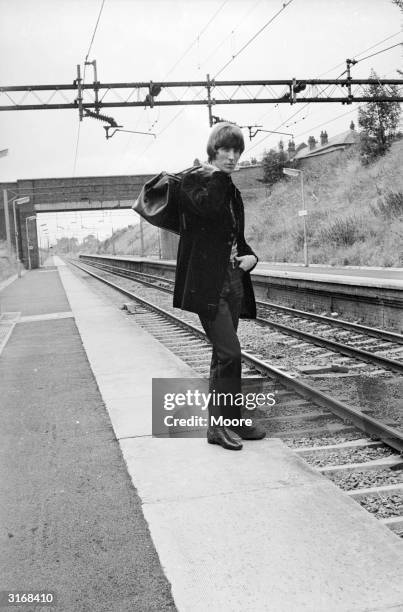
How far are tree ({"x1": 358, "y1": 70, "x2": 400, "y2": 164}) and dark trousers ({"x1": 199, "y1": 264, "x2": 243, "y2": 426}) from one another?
142 ft

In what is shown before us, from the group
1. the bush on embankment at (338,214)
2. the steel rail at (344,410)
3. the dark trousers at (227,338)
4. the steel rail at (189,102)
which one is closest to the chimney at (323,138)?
the bush on embankment at (338,214)

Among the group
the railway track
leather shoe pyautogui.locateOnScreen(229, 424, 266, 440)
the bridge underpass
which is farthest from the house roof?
leather shoe pyautogui.locateOnScreen(229, 424, 266, 440)

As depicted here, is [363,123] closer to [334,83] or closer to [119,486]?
[334,83]

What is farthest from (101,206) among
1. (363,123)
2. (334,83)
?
(334,83)

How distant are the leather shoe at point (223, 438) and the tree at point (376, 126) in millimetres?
43453

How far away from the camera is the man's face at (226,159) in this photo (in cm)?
363

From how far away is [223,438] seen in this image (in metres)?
4.12

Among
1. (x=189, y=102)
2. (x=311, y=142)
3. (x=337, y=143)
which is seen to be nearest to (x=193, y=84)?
(x=189, y=102)

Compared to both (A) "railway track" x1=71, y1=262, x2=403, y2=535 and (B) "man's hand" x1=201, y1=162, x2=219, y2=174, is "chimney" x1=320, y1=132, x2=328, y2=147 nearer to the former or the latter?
(A) "railway track" x1=71, y1=262, x2=403, y2=535

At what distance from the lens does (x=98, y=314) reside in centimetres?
1372

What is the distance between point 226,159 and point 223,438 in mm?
1762

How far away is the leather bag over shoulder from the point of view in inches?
146

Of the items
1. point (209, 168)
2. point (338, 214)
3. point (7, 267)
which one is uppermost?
point (338, 214)

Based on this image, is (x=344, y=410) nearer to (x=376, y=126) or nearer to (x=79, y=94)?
(x=79, y=94)
